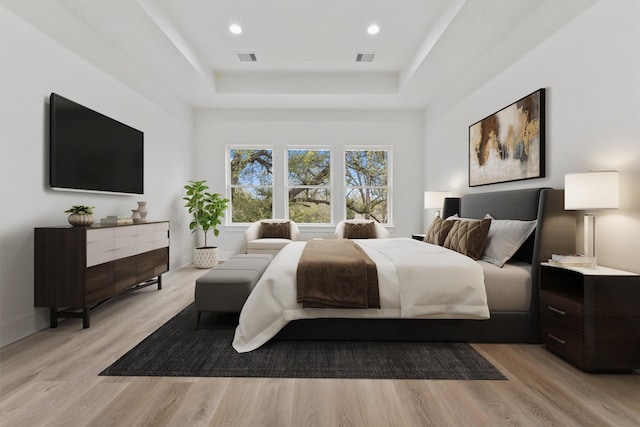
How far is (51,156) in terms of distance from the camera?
2.83 metres

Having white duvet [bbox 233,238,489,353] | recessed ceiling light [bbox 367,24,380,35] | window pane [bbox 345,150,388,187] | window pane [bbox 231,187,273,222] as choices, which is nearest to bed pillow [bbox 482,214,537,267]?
white duvet [bbox 233,238,489,353]

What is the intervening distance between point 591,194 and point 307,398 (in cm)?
214

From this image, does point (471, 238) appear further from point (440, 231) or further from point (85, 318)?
point (85, 318)

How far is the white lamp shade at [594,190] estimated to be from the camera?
2.10 metres

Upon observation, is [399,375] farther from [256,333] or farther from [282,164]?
[282,164]

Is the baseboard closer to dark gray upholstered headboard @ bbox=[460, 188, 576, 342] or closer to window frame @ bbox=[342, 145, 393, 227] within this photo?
dark gray upholstered headboard @ bbox=[460, 188, 576, 342]

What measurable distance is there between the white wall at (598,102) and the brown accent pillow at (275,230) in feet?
11.2

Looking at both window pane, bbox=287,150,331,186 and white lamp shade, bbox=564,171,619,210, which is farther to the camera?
window pane, bbox=287,150,331,186

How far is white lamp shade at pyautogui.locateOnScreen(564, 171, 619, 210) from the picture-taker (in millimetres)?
2104

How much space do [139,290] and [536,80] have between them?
484 cm

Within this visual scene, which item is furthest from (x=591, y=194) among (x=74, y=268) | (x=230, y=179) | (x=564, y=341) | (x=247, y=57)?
(x=230, y=179)

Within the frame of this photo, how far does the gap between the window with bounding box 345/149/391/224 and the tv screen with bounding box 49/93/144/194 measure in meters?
3.60

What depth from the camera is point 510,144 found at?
3492mm

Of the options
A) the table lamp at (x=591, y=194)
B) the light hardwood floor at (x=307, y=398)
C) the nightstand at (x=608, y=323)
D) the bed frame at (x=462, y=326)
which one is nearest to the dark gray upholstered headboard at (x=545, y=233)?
the bed frame at (x=462, y=326)
